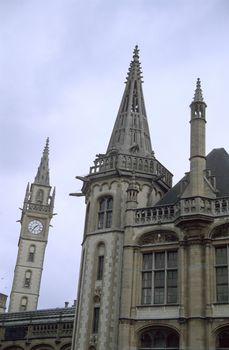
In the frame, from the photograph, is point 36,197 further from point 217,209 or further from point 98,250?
point 217,209

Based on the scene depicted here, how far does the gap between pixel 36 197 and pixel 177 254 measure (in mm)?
54529

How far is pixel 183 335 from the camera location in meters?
26.2

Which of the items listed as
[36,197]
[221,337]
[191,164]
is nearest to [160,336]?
[221,337]

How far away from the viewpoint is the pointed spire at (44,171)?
83188 millimetres

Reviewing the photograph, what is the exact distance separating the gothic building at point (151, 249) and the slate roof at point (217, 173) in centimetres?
7

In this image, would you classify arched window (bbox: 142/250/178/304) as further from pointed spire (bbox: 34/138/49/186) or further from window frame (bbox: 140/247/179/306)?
pointed spire (bbox: 34/138/49/186)

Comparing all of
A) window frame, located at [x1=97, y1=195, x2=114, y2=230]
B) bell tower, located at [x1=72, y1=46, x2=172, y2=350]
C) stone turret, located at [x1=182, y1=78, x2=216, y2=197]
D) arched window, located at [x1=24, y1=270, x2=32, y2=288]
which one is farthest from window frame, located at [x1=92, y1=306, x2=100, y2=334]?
arched window, located at [x1=24, y1=270, x2=32, y2=288]

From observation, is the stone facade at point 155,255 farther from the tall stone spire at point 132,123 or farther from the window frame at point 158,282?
the tall stone spire at point 132,123

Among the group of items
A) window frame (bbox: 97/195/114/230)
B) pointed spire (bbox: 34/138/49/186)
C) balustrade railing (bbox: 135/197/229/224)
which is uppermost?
pointed spire (bbox: 34/138/49/186)

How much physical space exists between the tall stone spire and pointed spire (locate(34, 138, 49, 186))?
4578 cm

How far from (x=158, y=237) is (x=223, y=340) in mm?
6624

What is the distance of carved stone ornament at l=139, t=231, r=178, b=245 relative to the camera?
29.0 m

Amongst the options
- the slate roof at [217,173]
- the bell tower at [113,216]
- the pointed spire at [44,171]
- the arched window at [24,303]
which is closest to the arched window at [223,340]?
the bell tower at [113,216]

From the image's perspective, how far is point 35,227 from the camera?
77812 mm
